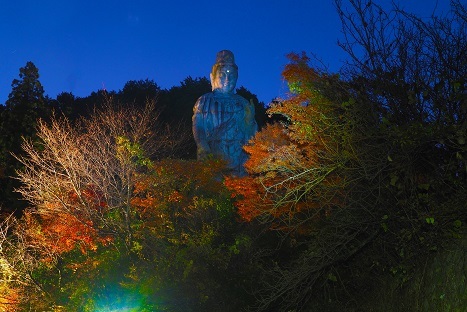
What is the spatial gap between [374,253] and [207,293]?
12.6ft

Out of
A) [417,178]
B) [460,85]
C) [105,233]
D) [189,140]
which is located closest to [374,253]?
[417,178]

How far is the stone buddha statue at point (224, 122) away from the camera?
1653 cm

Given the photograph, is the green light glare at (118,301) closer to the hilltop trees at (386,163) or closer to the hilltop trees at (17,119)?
the hilltop trees at (386,163)

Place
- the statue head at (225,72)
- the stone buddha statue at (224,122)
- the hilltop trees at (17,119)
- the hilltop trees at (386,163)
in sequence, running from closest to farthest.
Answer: the hilltop trees at (386,163) < the stone buddha statue at (224,122) < the statue head at (225,72) < the hilltop trees at (17,119)

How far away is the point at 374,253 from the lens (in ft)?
29.7

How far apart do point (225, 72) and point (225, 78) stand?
19cm

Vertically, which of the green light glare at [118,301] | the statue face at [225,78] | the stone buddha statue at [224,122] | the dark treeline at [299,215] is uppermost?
the statue face at [225,78]

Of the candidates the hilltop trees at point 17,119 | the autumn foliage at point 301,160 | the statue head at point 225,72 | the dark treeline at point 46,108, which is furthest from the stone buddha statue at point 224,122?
the hilltop trees at point 17,119

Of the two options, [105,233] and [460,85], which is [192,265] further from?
[460,85]

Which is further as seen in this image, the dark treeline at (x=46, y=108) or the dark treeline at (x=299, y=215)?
the dark treeline at (x=46, y=108)

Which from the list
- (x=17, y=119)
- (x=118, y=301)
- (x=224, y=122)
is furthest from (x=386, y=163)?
(x=17, y=119)

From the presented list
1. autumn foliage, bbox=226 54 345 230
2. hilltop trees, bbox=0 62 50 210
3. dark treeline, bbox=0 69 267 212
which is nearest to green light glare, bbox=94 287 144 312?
autumn foliage, bbox=226 54 345 230

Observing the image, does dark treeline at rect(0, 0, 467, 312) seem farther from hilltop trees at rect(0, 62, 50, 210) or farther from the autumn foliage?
hilltop trees at rect(0, 62, 50, 210)

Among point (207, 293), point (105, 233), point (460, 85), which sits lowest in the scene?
point (207, 293)
